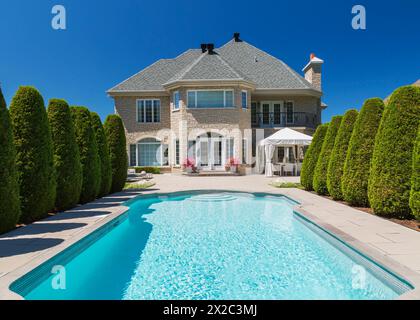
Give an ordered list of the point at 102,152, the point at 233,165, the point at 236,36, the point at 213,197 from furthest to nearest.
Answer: the point at 236,36
the point at 233,165
the point at 213,197
the point at 102,152

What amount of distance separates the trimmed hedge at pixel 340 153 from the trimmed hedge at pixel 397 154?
2.61 m

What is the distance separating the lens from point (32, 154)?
7.54 metres

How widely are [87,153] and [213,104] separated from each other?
1443cm

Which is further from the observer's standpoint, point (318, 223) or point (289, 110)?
point (289, 110)

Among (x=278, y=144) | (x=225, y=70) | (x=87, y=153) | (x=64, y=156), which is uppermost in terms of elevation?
(x=225, y=70)

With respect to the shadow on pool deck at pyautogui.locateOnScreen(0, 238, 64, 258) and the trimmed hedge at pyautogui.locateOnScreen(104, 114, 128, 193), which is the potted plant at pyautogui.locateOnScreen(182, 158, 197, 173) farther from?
the shadow on pool deck at pyautogui.locateOnScreen(0, 238, 64, 258)

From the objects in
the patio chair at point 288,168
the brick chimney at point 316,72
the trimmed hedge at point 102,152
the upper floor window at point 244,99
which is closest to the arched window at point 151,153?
the upper floor window at point 244,99

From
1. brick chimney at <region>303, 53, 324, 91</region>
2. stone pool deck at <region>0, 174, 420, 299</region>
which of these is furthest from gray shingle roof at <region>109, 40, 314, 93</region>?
stone pool deck at <region>0, 174, 420, 299</region>

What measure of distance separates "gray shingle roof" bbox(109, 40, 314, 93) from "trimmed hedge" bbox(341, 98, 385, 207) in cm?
1491

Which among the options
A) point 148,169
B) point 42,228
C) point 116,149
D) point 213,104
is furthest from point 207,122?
point 42,228

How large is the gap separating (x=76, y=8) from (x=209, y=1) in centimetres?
725

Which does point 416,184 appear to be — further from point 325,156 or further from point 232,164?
point 232,164
